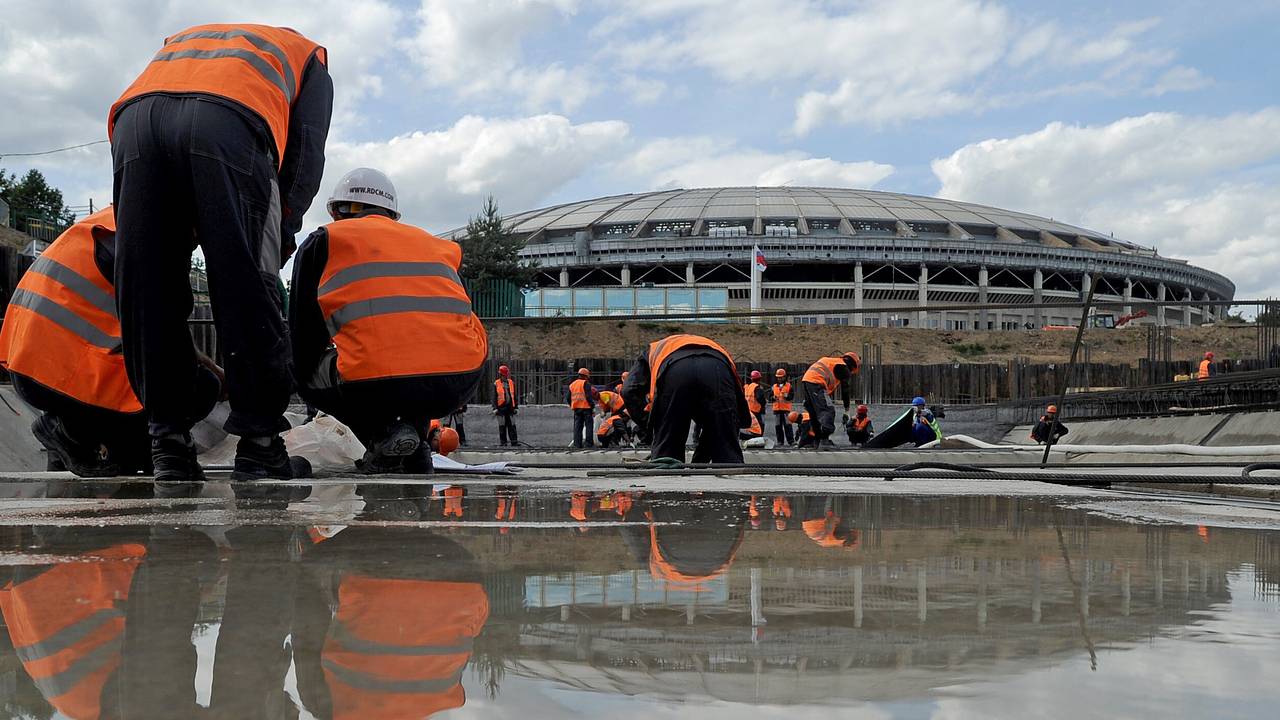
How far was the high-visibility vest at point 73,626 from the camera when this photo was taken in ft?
2.75

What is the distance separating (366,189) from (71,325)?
1149 mm

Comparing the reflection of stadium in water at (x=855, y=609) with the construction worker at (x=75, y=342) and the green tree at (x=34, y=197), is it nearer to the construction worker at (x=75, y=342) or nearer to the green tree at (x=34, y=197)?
the construction worker at (x=75, y=342)

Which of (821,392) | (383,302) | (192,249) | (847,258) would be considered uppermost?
(847,258)

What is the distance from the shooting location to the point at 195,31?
10.7ft

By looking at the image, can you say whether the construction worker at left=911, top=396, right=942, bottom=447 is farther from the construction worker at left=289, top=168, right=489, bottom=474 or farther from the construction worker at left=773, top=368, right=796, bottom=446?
the construction worker at left=289, top=168, right=489, bottom=474

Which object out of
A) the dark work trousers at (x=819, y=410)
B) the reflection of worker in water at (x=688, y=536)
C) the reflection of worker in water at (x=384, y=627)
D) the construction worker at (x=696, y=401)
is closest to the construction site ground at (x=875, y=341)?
the dark work trousers at (x=819, y=410)

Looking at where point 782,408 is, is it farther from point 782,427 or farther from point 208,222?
point 208,222

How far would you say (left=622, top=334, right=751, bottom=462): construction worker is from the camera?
20.7 ft

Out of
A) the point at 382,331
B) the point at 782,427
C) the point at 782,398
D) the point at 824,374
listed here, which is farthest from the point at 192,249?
the point at 782,427

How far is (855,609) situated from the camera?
117 centimetres

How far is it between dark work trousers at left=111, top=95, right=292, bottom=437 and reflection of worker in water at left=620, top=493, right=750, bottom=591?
1409 mm

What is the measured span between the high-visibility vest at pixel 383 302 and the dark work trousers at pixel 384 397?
0.17ft

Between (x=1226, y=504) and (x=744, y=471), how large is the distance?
1.66 meters

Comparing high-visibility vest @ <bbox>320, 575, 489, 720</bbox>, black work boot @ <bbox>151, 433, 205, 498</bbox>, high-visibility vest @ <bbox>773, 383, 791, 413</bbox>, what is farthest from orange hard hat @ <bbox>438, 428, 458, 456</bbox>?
high-visibility vest @ <bbox>773, 383, 791, 413</bbox>
